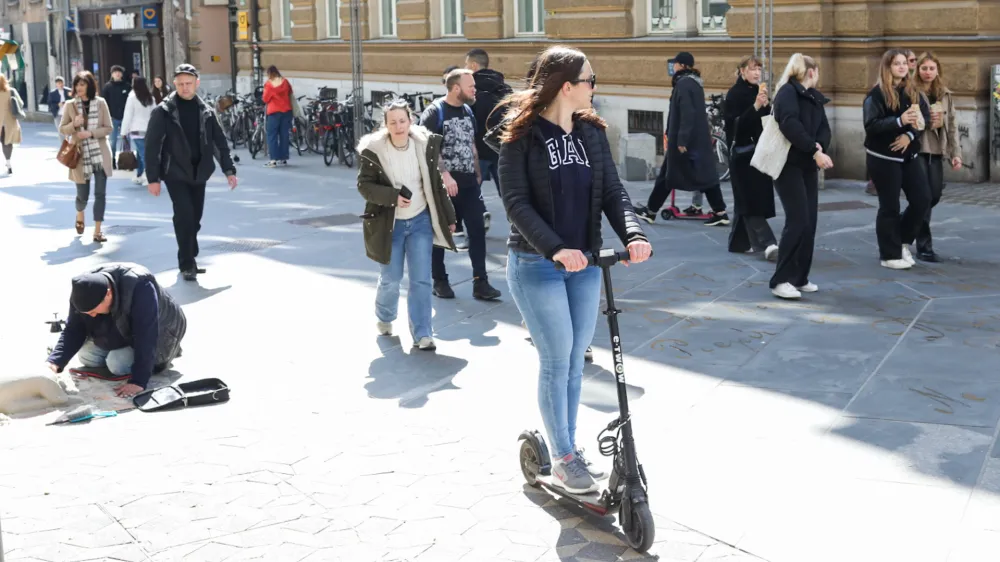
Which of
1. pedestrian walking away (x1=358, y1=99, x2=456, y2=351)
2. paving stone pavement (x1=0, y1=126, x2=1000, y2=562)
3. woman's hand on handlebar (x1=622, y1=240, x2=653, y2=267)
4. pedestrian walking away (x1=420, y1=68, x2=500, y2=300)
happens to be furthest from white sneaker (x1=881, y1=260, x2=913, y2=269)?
woman's hand on handlebar (x1=622, y1=240, x2=653, y2=267)

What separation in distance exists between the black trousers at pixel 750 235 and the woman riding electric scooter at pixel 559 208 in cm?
558

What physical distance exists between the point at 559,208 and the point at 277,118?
17.1 metres

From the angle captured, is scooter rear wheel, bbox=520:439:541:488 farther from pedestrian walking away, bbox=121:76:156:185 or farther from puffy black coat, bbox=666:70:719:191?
pedestrian walking away, bbox=121:76:156:185

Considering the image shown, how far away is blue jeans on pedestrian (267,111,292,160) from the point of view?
21.8m

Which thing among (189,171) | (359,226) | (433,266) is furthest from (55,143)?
(433,266)

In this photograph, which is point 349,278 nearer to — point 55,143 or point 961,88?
point 961,88

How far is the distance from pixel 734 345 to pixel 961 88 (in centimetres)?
780

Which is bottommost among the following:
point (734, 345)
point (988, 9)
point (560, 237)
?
point (734, 345)

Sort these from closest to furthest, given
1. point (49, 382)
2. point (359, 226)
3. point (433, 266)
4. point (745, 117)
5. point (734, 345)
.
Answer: point (49, 382), point (734, 345), point (433, 266), point (745, 117), point (359, 226)

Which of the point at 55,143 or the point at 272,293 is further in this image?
the point at 55,143

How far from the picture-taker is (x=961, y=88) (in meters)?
14.5

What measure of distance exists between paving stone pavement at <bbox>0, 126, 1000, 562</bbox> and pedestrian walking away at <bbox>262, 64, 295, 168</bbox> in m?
10.9

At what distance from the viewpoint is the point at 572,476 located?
17.7 feet

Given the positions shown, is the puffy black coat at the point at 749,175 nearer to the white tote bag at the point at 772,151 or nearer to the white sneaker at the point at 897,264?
the white sneaker at the point at 897,264
